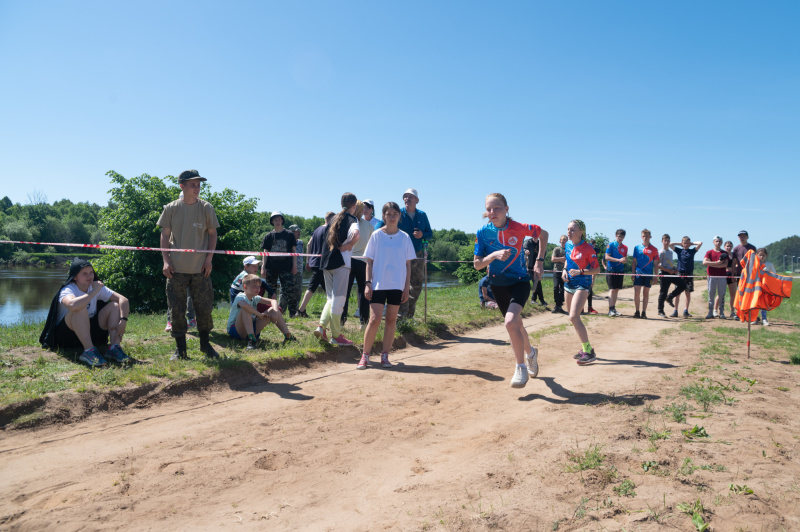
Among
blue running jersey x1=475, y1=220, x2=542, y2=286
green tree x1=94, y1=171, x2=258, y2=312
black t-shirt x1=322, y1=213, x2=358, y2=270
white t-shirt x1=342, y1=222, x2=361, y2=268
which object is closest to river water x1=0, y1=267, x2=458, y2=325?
green tree x1=94, y1=171, x2=258, y2=312

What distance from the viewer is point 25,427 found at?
13.4 ft

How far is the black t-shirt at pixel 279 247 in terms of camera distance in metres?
9.64

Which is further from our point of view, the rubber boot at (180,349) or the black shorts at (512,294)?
the rubber boot at (180,349)

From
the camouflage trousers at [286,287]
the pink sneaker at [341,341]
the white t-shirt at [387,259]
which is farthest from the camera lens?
the camouflage trousers at [286,287]

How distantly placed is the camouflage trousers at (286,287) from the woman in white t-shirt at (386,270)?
3663 mm

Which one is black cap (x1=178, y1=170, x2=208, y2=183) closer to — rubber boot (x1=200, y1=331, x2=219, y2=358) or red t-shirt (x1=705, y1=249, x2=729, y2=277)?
rubber boot (x1=200, y1=331, x2=219, y2=358)

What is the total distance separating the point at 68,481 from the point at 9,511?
1.28 ft

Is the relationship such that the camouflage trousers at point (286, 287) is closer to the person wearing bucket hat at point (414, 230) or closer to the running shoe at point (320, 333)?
the person wearing bucket hat at point (414, 230)

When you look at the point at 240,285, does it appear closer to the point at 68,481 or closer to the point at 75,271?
the point at 75,271

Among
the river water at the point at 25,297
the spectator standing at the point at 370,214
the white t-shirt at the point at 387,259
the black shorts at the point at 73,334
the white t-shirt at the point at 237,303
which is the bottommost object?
the river water at the point at 25,297

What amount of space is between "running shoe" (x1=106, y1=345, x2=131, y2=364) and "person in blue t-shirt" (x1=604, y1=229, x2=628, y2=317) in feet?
37.1

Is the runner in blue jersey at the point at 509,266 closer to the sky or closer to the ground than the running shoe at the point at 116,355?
closer to the sky

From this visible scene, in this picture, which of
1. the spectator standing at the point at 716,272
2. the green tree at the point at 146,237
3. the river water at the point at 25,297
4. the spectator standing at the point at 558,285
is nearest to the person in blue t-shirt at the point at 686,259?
the spectator standing at the point at 716,272

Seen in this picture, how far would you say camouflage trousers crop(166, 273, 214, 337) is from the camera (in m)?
5.88
